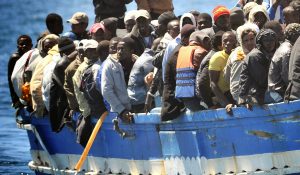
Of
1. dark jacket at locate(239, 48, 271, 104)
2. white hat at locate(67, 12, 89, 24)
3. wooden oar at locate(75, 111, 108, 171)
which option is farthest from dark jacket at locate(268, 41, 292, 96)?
white hat at locate(67, 12, 89, 24)

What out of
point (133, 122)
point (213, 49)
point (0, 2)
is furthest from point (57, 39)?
point (0, 2)

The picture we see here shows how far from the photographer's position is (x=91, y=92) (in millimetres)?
20844

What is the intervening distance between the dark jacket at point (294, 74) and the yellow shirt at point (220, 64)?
1.22 metres

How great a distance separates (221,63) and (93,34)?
3.38 metres

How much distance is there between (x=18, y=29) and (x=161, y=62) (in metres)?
38.7

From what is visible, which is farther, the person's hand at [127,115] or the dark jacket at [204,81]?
the person's hand at [127,115]

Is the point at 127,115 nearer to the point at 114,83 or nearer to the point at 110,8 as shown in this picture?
the point at 114,83

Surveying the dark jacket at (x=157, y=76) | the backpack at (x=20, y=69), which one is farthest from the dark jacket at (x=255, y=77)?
the backpack at (x=20, y=69)

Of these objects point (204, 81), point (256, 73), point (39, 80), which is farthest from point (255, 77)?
point (39, 80)

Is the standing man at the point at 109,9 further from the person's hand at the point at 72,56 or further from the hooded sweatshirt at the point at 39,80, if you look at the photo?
the person's hand at the point at 72,56

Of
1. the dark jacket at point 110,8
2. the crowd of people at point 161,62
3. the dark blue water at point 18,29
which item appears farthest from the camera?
the dark blue water at point 18,29

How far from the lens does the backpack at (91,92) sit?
68.2ft

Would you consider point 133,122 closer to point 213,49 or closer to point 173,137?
point 173,137

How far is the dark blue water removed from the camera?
30089 millimetres
